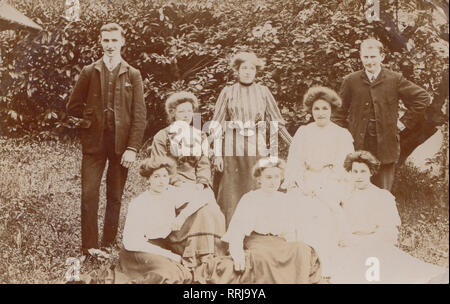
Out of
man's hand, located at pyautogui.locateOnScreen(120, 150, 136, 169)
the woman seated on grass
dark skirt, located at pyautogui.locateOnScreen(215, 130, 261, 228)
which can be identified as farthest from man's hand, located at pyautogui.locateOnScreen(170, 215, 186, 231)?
man's hand, located at pyautogui.locateOnScreen(120, 150, 136, 169)

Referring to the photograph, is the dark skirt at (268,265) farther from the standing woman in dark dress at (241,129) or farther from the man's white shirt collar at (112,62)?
the man's white shirt collar at (112,62)

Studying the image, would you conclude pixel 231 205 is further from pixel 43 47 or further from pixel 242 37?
pixel 43 47

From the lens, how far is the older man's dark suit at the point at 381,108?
4.92m

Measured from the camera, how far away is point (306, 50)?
5.05m

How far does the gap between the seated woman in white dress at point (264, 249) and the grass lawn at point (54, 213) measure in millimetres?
895

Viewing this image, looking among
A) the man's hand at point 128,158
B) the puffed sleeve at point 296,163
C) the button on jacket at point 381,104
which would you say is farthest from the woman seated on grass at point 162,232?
the button on jacket at point 381,104

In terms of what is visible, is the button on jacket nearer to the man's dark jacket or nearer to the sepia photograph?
the sepia photograph

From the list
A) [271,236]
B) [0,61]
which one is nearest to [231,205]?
[271,236]

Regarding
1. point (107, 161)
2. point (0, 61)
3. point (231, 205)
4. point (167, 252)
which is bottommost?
point (167, 252)

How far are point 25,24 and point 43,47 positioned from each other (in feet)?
0.95

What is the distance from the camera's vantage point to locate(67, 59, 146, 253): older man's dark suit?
16.4 feet

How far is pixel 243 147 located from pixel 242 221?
0.66 metres

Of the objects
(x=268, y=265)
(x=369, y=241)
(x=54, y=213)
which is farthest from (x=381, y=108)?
(x=54, y=213)

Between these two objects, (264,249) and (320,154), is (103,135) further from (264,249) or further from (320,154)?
(320,154)
